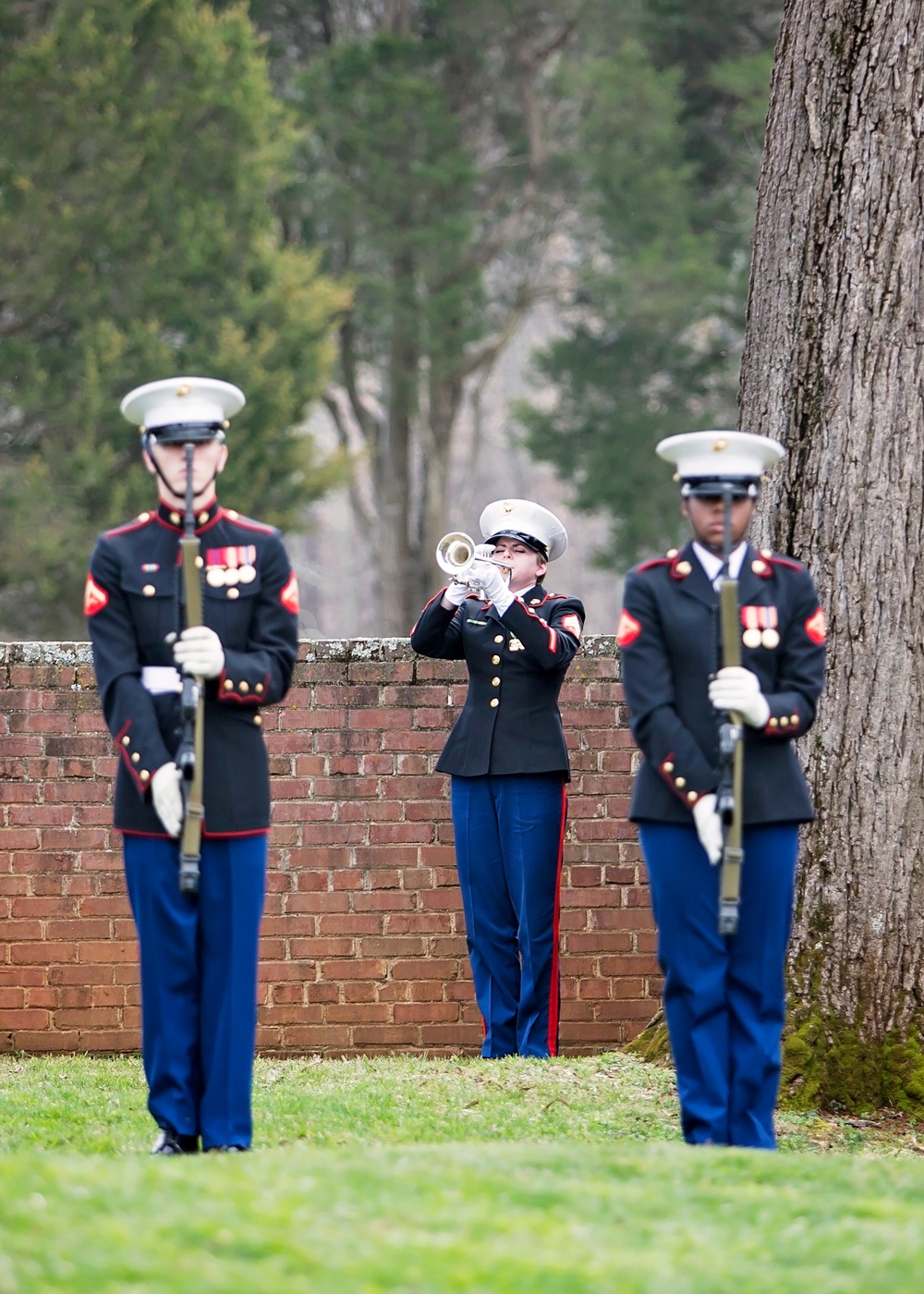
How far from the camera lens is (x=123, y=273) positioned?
20.7m

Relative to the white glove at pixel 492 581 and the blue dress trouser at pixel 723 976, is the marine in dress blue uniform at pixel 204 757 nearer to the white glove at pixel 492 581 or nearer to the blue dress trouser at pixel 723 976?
the blue dress trouser at pixel 723 976

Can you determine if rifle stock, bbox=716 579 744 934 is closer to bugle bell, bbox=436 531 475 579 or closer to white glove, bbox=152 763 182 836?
white glove, bbox=152 763 182 836

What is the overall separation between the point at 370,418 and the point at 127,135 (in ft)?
20.3

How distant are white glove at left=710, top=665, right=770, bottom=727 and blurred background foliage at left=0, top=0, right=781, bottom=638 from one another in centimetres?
1577

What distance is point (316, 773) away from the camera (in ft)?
24.1

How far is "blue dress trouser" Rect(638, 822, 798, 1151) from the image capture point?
4.43 metres

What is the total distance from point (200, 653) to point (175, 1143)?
1.26 m

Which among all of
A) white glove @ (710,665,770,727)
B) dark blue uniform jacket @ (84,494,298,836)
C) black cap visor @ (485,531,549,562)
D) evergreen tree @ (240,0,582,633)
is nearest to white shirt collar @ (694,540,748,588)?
white glove @ (710,665,770,727)

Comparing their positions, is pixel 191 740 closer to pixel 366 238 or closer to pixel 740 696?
pixel 740 696

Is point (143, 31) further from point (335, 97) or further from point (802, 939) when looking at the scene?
point (802, 939)

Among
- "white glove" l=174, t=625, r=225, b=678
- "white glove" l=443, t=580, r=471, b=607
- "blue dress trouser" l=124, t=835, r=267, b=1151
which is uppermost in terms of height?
"white glove" l=443, t=580, r=471, b=607

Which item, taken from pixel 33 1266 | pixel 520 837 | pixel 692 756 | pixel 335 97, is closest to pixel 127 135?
pixel 335 97

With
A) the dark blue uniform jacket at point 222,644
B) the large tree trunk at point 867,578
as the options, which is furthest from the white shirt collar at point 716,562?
the large tree trunk at point 867,578

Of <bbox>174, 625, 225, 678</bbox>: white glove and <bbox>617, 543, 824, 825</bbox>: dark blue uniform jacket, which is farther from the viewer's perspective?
<bbox>617, 543, 824, 825</bbox>: dark blue uniform jacket
